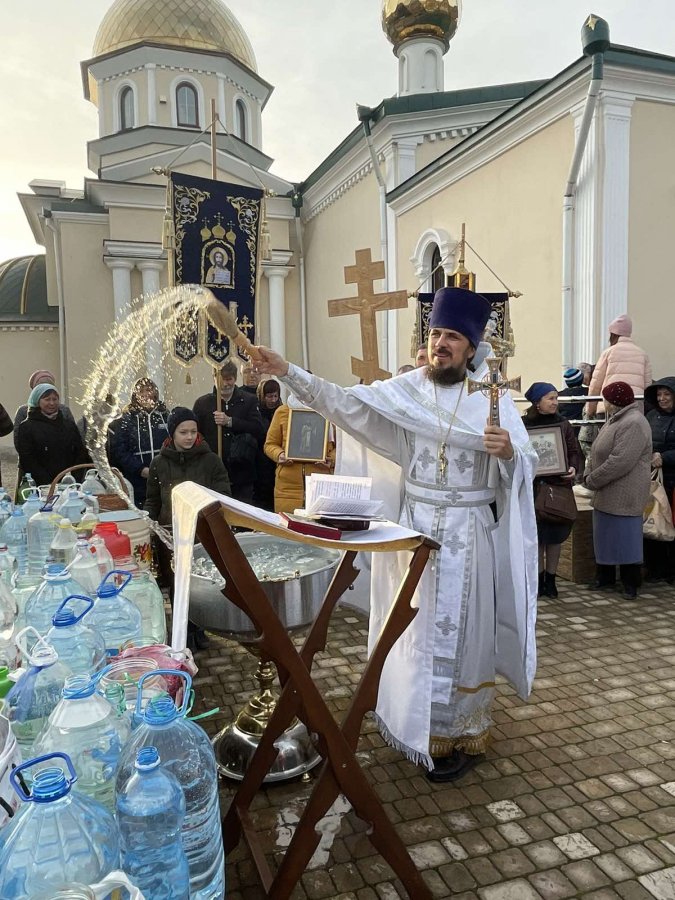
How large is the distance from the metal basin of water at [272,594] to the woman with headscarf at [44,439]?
3505mm

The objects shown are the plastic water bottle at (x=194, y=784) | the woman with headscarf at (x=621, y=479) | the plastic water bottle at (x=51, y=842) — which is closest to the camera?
the plastic water bottle at (x=51, y=842)

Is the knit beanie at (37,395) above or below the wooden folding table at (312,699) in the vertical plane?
above

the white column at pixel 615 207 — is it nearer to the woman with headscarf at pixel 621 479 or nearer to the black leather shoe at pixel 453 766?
the woman with headscarf at pixel 621 479

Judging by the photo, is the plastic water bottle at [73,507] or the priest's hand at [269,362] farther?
the plastic water bottle at [73,507]

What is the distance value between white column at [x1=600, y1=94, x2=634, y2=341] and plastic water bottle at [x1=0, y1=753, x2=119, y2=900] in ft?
28.2

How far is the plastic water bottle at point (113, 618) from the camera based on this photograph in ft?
7.03

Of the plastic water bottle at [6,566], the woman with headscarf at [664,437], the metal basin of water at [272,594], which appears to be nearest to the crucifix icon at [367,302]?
the woman with headscarf at [664,437]

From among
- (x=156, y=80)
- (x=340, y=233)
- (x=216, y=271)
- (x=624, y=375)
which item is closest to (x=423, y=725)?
(x=216, y=271)

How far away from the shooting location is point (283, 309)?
1872cm

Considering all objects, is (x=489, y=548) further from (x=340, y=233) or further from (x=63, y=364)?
(x=63, y=364)

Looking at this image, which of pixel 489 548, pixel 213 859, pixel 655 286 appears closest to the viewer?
pixel 213 859

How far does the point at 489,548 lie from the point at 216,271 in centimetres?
386

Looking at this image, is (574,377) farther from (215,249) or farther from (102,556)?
(102,556)

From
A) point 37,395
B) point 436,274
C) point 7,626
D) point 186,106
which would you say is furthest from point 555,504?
point 186,106
